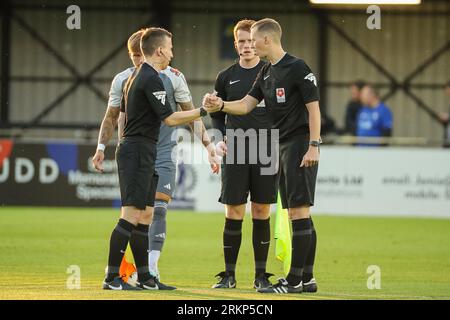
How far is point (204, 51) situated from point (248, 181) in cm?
1933

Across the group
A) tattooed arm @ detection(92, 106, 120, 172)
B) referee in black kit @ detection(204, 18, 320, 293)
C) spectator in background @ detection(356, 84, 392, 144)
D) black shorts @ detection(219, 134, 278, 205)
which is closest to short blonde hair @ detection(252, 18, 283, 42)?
referee in black kit @ detection(204, 18, 320, 293)

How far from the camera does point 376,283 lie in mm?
10484

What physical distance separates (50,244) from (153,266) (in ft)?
14.4

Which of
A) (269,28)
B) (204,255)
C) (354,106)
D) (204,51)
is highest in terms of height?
(204,51)

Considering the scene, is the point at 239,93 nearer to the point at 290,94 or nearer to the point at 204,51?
the point at 290,94

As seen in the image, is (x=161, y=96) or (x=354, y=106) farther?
(x=354, y=106)

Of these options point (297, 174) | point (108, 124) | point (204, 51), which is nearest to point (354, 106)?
point (204, 51)

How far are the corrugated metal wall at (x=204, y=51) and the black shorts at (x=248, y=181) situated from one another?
61.2ft

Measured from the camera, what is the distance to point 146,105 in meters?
9.26

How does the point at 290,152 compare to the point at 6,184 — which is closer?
the point at 290,152

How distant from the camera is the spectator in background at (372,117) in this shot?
21094mm

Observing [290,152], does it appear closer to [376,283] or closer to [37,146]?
[376,283]

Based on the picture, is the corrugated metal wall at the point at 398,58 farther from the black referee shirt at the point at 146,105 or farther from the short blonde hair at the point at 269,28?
the black referee shirt at the point at 146,105

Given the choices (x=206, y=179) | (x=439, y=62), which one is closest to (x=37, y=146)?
(x=206, y=179)
